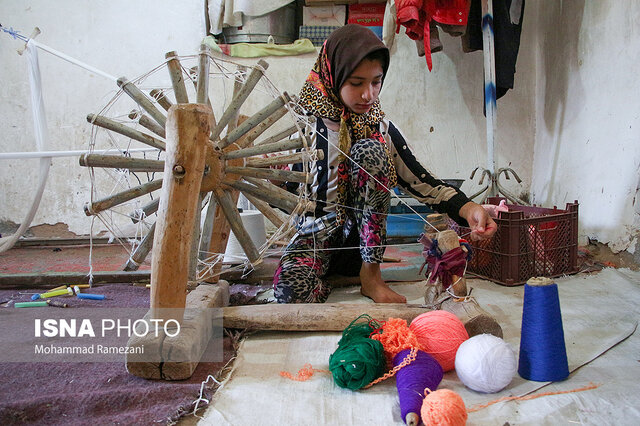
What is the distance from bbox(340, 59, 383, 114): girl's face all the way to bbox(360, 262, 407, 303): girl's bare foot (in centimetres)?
68

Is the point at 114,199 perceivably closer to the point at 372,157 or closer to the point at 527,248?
the point at 372,157

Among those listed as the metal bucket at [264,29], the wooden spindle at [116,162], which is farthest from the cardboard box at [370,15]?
the wooden spindle at [116,162]

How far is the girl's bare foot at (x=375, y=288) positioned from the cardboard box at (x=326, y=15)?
2492mm

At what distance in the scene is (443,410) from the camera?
2.90 ft

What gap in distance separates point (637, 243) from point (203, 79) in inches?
88.8

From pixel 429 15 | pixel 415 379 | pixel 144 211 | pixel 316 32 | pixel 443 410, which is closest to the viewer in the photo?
pixel 443 410

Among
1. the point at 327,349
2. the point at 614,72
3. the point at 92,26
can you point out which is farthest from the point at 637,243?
the point at 92,26

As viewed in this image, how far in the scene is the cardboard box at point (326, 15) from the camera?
140 inches

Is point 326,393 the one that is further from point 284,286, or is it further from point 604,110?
point 604,110

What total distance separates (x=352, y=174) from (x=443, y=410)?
107 cm

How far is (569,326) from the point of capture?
1.52 m

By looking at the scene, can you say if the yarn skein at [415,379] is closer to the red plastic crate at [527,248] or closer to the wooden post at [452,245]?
the wooden post at [452,245]

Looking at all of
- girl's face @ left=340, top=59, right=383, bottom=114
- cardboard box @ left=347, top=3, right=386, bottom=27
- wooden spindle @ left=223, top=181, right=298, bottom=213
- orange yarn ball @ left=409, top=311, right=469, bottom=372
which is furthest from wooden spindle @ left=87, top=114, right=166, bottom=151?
cardboard box @ left=347, top=3, right=386, bottom=27

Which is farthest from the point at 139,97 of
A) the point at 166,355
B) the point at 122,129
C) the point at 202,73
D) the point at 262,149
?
→ the point at 166,355
